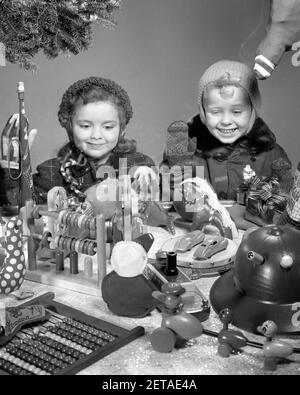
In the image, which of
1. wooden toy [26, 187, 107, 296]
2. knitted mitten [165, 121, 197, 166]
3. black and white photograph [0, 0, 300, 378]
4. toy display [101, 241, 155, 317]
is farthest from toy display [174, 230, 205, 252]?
knitted mitten [165, 121, 197, 166]

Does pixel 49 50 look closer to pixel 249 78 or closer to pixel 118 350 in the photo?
pixel 249 78

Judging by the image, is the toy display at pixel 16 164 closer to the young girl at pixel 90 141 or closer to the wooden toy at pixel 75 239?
the young girl at pixel 90 141

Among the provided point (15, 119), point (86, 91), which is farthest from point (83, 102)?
point (15, 119)

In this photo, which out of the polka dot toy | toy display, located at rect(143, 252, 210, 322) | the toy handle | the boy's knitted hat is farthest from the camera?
the boy's knitted hat

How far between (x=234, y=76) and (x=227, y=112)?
0.50 ft

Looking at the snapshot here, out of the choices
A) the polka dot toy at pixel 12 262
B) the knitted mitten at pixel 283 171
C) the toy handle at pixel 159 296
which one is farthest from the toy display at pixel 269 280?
the knitted mitten at pixel 283 171

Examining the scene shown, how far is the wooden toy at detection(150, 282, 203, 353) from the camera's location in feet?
3.85

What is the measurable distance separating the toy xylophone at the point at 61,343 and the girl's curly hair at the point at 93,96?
112cm

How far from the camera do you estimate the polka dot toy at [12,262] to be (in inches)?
58.2

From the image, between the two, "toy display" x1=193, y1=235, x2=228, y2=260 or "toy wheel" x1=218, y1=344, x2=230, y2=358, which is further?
"toy display" x1=193, y1=235, x2=228, y2=260

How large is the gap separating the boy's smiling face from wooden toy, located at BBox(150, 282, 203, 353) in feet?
3.87

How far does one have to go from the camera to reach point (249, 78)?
7.20 feet

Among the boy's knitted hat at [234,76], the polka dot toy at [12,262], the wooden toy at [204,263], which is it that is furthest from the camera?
the boy's knitted hat at [234,76]

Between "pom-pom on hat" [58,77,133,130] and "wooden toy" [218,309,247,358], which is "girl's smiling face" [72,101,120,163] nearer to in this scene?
"pom-pom on hat" [58,77,133,130]
